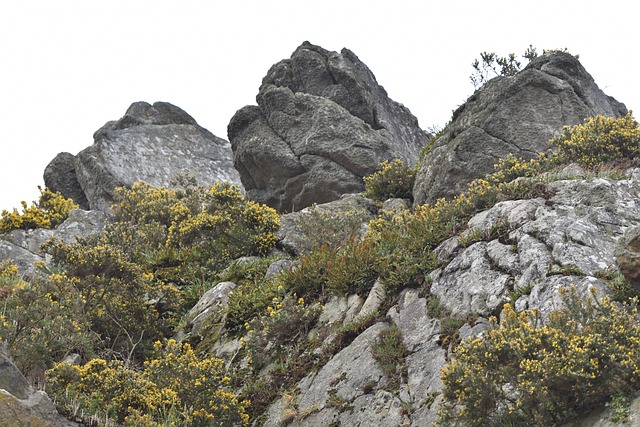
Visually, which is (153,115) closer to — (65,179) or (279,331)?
(65,179)

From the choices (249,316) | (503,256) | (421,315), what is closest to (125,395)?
(249,316)

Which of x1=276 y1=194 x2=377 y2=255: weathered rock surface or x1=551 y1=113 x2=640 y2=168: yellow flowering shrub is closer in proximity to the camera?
x1=551 y1=113 x2=640 y2=168: yellow flowering shrub

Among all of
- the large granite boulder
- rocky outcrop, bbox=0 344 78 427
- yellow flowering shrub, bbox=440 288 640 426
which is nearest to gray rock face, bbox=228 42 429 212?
the large granite boulder

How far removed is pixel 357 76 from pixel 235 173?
26.7 ft

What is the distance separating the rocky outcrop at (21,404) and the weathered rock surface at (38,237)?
28.7 ft

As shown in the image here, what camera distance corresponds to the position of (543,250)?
9008 mm

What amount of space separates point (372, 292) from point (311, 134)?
13.2 metres

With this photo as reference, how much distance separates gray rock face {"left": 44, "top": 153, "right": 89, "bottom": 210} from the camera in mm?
28328

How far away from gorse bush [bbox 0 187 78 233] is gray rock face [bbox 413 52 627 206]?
12905 millimetres

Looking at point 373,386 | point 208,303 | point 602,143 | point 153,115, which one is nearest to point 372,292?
point 373,386

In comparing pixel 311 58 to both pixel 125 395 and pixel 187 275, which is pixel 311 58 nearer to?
pixel 187 275

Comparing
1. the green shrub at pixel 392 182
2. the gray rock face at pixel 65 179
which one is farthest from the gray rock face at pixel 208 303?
the gray rock face at pixel 65 179

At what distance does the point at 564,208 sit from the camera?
10.0 metres

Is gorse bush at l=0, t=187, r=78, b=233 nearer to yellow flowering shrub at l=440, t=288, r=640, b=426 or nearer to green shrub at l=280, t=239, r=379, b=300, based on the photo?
green shrub at l=280, t=239, r=379, b=300
